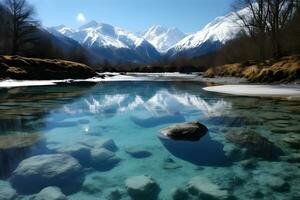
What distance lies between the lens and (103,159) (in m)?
7.25

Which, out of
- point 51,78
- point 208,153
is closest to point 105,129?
point 208,153

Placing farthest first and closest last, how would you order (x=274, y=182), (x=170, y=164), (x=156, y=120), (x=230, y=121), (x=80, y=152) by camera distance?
1. (x=156, y=120)
2. (x=230, y=121)
3. (x=80, y=152)
4. (x=170, y=164)
5. (x=274, y=182)

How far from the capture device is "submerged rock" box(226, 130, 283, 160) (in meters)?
7.46

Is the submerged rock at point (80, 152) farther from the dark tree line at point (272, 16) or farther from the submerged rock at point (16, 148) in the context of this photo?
the dark tree line at point (272, 16)

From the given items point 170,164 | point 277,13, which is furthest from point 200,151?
point 277,13

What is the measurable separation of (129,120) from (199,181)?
6.58 m

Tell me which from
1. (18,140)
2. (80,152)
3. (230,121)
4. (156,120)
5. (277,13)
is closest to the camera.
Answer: (80,152)

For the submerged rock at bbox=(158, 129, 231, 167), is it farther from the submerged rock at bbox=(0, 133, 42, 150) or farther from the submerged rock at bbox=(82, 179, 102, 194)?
the submerged rock at bbox=(0, 133, 42, 150)

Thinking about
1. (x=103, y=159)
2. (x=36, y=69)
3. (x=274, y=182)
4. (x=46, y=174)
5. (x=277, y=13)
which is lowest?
(x=274, y=182)

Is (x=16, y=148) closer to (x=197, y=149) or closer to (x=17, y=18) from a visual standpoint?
(x=197, y=149)

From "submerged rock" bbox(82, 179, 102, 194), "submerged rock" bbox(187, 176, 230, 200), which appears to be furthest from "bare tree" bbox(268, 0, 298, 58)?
"submerged rock" bbox(82, 179, 102, 194)

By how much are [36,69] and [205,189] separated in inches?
1526

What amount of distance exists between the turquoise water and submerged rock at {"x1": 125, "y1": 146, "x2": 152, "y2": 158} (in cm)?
7

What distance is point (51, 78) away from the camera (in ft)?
139
